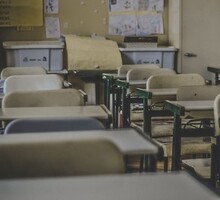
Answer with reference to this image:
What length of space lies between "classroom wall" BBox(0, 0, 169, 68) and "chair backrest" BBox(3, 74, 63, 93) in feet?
6.43

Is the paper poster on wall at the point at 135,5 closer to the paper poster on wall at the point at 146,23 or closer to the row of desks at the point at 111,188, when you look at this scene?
the paper poster on wall at the point at 146,23

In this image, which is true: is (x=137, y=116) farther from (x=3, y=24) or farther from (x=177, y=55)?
(x=3, y=24)

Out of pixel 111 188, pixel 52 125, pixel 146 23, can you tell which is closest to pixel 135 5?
pixel 146 23

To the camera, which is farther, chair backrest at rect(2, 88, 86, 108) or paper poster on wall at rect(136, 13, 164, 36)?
paper poster on wall at rect(136, 13, 164, 36)

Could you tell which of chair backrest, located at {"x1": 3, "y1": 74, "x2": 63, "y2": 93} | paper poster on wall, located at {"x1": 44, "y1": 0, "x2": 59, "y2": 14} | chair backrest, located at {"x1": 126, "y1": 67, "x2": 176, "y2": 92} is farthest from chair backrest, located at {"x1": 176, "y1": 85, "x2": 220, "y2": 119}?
paper poster on wall, located at {"x1": 44, "y1": 0, "x2": 59, "y2": 14}

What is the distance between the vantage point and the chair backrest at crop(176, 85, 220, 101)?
3373 millimetres

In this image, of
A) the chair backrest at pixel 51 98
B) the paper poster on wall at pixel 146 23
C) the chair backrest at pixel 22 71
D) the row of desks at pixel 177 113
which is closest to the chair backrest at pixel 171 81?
the row of desks at pixel 177 113

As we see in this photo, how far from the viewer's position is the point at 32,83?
3877 mm

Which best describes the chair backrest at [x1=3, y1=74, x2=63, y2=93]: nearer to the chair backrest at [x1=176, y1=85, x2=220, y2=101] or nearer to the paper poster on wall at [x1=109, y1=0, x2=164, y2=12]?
the chair backrest at [x1=176, y1=85, x2=220, y2=101]

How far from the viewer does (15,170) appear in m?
Result: 1.63

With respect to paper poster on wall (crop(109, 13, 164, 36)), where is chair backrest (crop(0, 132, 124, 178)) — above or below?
below

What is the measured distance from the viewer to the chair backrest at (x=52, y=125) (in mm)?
2041

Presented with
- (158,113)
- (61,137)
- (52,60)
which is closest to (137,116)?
(158,113)

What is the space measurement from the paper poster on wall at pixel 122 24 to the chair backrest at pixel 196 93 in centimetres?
272
